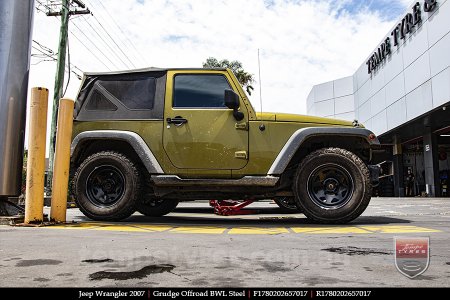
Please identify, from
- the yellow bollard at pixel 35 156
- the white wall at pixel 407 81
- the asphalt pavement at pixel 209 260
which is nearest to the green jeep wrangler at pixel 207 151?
the yellow bollard at pixel 35 156

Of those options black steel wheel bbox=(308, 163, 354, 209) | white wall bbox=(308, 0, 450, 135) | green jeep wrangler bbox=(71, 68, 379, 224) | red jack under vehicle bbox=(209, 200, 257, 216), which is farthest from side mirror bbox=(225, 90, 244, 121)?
white wall bbox=(308, 0, 450, 135)

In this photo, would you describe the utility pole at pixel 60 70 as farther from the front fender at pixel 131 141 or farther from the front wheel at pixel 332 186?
the front wheel at pixel 332 186

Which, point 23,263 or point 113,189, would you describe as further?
point 113,189

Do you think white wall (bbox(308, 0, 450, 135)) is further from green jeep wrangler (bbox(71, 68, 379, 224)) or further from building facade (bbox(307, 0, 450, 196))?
green jeep wrangler (bbox(71, 68, 379, 224))

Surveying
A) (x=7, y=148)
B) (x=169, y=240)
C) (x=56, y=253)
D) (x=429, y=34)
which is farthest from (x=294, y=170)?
(x=429, y=34)

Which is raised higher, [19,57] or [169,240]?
[19,57]

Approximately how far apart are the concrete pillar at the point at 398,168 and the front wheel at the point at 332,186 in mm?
23603

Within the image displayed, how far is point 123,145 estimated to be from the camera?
17.3 ft

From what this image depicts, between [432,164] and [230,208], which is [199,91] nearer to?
[230,208]

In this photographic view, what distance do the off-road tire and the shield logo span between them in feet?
11.3

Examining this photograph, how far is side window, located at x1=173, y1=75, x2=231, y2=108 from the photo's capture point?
514 cm

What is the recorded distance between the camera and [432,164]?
74.0 feet
